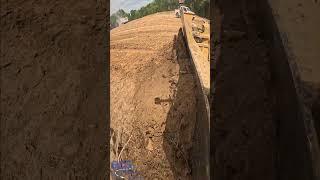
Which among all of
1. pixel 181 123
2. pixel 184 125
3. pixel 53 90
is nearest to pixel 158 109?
pixel 181 123

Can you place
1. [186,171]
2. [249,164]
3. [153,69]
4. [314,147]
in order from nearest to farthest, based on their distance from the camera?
[314,147] → [249,164] → [186,171] → [153,69]

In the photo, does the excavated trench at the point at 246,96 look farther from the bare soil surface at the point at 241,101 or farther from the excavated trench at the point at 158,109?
Answer: the excavated trench at the point at 158,109

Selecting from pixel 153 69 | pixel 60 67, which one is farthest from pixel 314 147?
pixel 153 69

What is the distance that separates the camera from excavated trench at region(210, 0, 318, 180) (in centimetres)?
177

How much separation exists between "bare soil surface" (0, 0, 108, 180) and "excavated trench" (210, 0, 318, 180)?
49 centimetres

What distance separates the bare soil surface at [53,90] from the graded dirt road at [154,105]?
12.4 meters

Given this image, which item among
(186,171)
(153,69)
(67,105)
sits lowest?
(186,171)

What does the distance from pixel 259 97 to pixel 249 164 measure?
0.26 metres

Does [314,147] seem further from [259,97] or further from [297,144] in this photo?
[259,97]

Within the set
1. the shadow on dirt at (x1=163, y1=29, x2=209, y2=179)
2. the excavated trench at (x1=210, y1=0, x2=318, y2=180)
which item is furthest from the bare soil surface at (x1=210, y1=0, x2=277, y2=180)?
the shadow on dirt at (x1=163, y1=29, x2=209, y2=179)

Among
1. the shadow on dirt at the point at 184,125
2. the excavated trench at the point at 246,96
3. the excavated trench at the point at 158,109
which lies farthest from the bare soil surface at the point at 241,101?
the shadow on dirt at the point at 184,125

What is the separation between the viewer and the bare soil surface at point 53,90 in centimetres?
149

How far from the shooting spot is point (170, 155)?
46.2 feet

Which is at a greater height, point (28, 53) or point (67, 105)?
point (28, 53)
